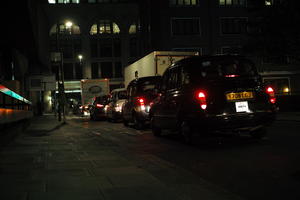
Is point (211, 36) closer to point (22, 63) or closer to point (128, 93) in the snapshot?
point (22, 63)

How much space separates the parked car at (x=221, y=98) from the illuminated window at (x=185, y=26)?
3753cm

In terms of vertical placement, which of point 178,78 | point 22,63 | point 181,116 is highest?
point 22,63

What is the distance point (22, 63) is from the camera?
33.0 meters

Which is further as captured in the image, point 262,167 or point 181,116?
point 181,116

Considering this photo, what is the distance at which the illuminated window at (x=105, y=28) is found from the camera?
6781 cm

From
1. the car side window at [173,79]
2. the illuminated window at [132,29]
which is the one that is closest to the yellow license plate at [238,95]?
the car side window at [173,79]

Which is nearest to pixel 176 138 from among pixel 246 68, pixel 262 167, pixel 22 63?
pixel 246 68

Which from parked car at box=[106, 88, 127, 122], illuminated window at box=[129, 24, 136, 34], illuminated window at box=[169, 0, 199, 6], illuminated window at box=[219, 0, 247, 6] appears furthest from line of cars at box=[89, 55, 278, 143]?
illuminated window at box=[129, 24, 136, 34]

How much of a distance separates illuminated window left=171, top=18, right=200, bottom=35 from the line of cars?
37134 mm

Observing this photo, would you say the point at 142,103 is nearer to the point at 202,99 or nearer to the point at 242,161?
the point at 202,99

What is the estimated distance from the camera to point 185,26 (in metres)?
48.1

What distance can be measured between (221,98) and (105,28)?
60518 mm

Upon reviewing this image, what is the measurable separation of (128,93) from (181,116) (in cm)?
724

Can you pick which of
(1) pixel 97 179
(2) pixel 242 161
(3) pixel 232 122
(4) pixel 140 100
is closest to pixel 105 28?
(4) pixel 140 100
